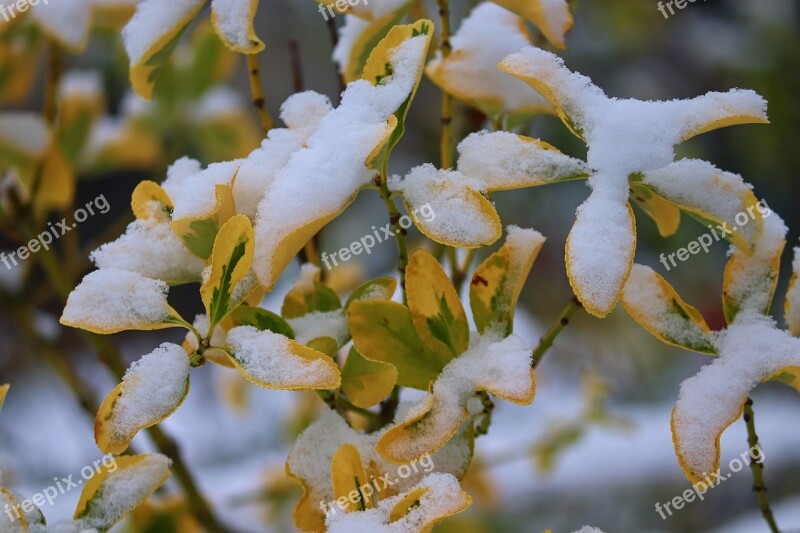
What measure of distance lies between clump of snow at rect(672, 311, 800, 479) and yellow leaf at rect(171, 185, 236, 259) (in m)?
0.24

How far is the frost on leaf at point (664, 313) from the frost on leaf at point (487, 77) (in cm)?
14

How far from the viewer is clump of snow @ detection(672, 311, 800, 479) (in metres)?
0.35

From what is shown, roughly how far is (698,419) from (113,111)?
2618 mm

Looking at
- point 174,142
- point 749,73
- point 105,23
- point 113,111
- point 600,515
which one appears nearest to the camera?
point 105,23

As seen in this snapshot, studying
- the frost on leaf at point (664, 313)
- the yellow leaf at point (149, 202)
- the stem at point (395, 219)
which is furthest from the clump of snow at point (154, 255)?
the frost on leaf at point (664, 313)

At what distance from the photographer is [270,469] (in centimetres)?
104

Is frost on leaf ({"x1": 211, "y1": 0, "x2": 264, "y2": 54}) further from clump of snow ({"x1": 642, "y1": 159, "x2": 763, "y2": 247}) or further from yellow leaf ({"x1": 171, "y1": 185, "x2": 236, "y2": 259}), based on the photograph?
clump of snow ({"x1": 642, "y1": 159, "x2": 763, "y2": 247})

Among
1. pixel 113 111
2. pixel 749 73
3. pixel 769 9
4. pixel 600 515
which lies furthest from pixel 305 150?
pixel 113 111

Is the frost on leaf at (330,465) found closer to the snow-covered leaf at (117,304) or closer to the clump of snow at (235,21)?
the snow-covered leaf at (117,304)

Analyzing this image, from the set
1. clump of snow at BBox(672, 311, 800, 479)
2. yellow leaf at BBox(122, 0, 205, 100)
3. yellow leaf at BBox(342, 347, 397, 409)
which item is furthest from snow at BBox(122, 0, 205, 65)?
clump of snow at BBox(672, 311, 800, 479)

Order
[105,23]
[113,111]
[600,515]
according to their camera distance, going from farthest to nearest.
Answer: [113,111]
[600,515]
[105,23]

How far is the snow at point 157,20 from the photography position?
1.44ft

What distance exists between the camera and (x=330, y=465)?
40 centimetres

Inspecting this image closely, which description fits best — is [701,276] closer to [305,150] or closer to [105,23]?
[105,23]
